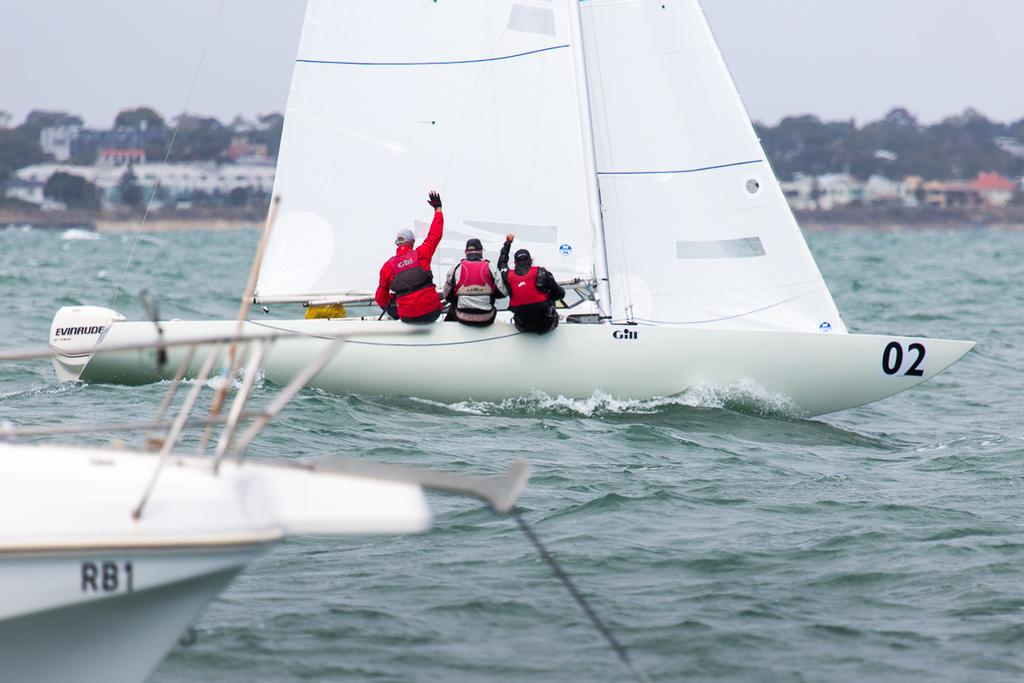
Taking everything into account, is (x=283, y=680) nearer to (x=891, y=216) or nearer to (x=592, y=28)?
(x=592, y=28)

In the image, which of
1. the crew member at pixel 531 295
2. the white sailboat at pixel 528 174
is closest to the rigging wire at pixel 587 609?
the crew member at pixel 531 295

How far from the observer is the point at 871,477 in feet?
29.9

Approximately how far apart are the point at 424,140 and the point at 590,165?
147 centimetres

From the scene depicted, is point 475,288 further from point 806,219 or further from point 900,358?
point 806,219

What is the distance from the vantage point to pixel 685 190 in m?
11.8

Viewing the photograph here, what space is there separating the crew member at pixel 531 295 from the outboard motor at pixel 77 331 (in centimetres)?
358

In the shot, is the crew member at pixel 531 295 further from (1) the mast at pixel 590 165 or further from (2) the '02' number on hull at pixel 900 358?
(2) the '02' number on hull at pixel 900 358

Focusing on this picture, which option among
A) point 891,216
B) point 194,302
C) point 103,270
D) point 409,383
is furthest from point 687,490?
point 891,216

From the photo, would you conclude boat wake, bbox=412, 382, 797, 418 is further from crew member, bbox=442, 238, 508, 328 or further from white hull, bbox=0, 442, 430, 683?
white hull, bbox=0, 442, 430, 683

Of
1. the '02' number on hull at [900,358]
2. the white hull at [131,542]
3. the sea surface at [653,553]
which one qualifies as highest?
the white hull at [131,542]

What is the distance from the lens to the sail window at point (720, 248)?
11719 millimetres

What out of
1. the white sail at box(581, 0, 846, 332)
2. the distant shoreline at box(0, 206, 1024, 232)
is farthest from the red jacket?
the distant shoreline at box(0, 206, 1024, 232)

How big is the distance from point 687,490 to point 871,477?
1407 mm

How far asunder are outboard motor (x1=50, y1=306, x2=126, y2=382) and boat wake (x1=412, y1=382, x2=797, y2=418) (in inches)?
126
